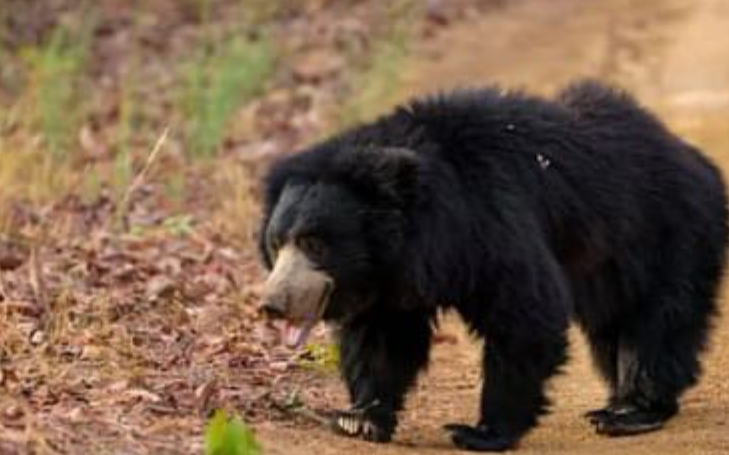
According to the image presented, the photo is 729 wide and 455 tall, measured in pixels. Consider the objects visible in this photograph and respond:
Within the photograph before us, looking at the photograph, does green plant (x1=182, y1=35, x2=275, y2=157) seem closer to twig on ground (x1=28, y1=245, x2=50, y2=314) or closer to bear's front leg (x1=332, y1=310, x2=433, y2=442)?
twig on ground (x1=28, y1=245, x2=50, y2=314)

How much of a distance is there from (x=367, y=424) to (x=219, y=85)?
7.21 meters

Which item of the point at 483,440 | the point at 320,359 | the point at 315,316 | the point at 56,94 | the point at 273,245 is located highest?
the point at 56,94

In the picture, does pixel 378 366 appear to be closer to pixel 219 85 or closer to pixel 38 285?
pixel 38 285

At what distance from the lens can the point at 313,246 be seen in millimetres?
6289

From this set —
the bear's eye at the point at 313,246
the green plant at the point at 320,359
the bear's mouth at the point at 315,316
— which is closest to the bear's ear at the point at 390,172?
the bear's eye at the point at 313,246

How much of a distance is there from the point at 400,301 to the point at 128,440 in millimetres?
978

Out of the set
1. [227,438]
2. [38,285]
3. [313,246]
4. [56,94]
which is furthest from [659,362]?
[56,94]

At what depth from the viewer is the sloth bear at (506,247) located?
6.31 m

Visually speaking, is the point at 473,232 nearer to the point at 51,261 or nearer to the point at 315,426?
the point at 315,426

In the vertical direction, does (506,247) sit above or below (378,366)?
above

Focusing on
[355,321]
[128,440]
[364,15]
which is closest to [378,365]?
[355,321]

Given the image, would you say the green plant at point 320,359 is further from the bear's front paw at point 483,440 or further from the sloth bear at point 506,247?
the bear's front paw at point 483,440

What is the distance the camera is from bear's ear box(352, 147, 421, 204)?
20.6 feet

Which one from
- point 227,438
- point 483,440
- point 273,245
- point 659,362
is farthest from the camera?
point 659,362
